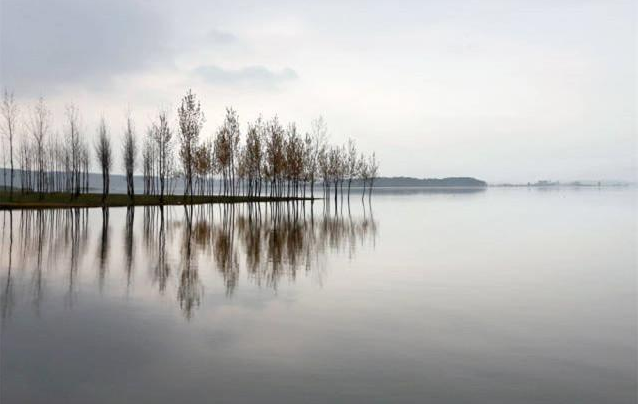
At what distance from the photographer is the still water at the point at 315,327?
546cm

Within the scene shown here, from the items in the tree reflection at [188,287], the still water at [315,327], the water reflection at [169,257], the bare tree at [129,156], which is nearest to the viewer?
the still water at [315,327]

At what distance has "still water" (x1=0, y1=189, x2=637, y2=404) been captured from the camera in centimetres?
546

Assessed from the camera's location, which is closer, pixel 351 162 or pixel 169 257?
pixel 169 257

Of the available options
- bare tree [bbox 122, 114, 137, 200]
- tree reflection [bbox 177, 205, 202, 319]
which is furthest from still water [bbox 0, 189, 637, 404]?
bare tree [bbox 122, 114, 137, 200]

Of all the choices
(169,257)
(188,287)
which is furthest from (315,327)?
(169,257)

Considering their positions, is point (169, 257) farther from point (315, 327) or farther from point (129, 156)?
point (129, 156)

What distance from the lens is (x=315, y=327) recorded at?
7852 millimetres

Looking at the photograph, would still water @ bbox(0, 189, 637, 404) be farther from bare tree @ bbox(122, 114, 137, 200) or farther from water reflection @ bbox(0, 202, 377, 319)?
bare tree @ bbox(122, 114, 137, 200)

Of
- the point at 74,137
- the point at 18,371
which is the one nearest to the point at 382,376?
the point at 18,371

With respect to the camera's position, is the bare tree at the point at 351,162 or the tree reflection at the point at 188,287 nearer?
the tree reflection at the point at 188,287

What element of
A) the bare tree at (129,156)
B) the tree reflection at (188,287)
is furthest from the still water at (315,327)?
the bare tree at (129,156)

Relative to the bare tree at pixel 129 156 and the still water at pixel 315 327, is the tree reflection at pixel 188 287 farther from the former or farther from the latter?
the bare tree at pixel 129 156

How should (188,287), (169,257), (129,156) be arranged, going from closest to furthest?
(188,287)
(169,257)
(129,156)

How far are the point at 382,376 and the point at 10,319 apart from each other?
6505mm
